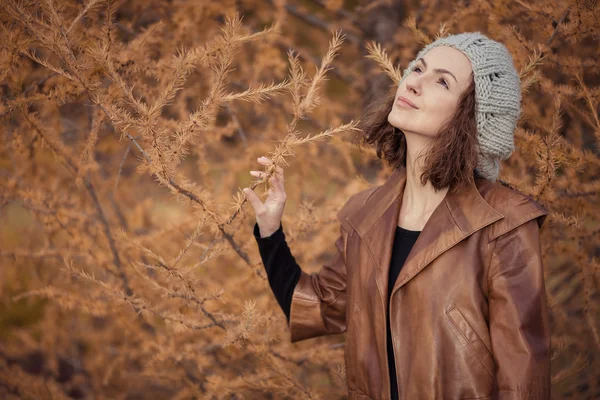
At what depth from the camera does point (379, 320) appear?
1.57m

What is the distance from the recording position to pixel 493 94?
1.48 metres

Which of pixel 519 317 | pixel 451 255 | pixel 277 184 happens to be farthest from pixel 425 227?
pixel 277 184

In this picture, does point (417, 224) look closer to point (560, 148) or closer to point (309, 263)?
point (560, 148)

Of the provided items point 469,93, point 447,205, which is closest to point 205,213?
point 447,205

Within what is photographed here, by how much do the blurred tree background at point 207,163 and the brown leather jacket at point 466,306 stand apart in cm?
38

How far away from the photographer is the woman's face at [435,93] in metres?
1.53

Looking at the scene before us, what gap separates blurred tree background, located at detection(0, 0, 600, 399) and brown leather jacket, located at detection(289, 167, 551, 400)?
38 cm

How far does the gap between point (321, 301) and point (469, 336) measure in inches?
23.8

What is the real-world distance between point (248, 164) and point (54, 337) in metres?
2.19

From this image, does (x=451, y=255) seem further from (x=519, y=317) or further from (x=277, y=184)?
(x=277, y=184)

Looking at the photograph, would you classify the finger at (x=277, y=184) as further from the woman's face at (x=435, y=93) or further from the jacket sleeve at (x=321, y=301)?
the woman's face at (x=435, y=93)

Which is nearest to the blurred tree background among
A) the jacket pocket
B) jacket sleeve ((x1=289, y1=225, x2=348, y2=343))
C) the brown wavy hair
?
jacket sleeve ((x1=289, y1=225, x2=348, y2=343))

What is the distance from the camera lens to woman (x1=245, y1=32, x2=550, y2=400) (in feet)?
4.58

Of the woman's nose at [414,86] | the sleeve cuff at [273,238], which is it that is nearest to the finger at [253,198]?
the sleeve cuff at [273,238]
